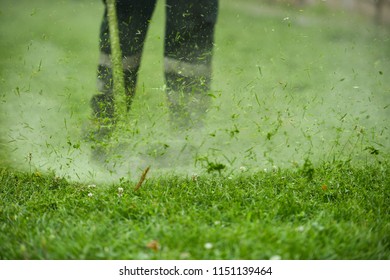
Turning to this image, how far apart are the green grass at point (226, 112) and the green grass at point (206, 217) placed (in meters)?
0.03

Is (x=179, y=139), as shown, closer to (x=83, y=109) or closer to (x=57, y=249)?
(x=83, y=109)

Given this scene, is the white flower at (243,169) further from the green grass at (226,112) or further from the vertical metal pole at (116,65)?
the vertical metal pole at (116,65)

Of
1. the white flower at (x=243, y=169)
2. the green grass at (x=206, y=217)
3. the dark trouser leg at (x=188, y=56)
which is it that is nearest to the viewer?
the green grass at (x=206, y=217)

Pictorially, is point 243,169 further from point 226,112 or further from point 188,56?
point 188,56

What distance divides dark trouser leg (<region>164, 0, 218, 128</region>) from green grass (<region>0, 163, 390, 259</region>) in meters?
0.61

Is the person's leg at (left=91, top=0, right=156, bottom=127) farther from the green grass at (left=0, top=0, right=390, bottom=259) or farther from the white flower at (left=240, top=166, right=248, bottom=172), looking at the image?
the white flower at (left=240, top=166, right=248, bottom=172)

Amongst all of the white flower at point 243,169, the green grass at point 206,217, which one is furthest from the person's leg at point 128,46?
the white flower at point 243,169

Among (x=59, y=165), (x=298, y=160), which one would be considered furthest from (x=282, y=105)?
(x=59, y=165)

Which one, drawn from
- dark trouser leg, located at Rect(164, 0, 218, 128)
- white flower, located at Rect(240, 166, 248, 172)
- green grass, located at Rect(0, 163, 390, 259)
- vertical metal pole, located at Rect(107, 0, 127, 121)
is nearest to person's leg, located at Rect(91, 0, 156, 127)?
vertical metal pole, located at Rect(107, 0, 127, 121)

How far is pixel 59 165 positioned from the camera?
3.52 m

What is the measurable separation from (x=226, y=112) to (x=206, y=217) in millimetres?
1232

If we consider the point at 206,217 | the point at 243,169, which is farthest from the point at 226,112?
the point at 206,217

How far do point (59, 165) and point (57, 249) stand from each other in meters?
1.47

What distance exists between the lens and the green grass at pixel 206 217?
6.99ft
